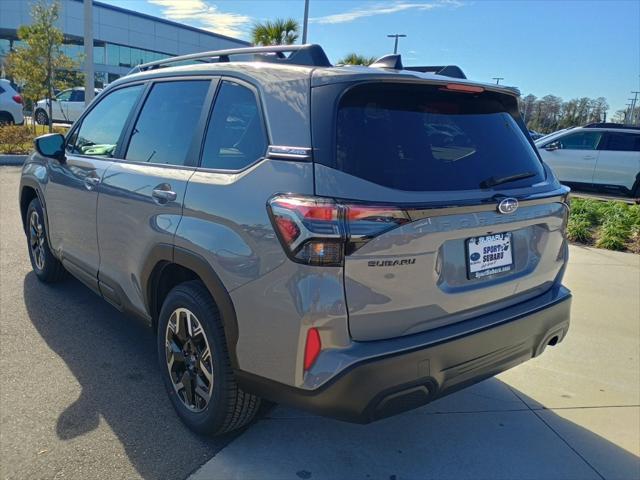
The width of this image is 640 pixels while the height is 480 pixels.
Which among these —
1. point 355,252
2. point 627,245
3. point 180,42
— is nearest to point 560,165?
point 627,245

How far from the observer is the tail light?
1.94 metres

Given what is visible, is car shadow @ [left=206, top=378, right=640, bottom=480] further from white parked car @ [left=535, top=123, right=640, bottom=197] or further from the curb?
the curb

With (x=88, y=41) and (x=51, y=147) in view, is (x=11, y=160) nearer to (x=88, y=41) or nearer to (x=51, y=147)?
(x=88, y=41)

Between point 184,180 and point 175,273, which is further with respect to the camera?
point 175,273

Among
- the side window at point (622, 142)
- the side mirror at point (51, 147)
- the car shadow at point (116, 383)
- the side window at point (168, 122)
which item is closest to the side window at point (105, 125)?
the side mirror at point (51, 147)

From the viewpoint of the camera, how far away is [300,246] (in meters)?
1.98

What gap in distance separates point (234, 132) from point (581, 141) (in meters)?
13.0

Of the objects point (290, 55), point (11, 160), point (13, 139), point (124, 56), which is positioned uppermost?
point (124, 56)

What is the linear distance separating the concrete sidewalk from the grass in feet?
12.9

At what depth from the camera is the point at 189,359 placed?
8.89ft

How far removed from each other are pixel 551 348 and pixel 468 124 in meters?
2.31

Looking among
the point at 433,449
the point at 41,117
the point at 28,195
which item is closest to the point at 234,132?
the point at 433,449

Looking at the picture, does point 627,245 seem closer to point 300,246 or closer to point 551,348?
point 551,348

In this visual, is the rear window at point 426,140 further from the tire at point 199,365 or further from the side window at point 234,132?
the tire at point 199,365
